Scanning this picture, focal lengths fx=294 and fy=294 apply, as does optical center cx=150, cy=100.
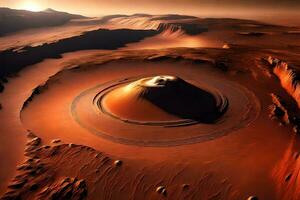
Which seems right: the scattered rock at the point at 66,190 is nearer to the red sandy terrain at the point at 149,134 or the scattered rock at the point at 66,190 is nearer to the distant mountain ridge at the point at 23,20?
the red sandy terrain at the point at 149,134

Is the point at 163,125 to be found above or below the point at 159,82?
below

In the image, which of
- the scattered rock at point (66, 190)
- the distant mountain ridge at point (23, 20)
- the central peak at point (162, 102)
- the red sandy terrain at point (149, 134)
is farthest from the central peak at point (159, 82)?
the distant mountain ridge at point (23, 20)

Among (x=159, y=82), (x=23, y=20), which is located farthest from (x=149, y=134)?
(x=23, y=20)

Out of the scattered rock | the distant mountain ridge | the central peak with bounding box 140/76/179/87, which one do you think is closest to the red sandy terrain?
the scattered rock

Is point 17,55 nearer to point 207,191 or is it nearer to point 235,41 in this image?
point 207,191

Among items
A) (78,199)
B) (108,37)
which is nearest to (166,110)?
(78,199)

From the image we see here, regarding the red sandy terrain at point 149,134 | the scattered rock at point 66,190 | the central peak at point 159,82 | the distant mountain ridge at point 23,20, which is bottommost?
the scattered rock at point 66,190

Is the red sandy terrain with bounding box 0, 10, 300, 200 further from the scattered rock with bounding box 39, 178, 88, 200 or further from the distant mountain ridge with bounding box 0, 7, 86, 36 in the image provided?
the distant mountain ridge with bounding box 0, 7, 86, 36

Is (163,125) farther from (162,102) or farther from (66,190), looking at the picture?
(66,190)
